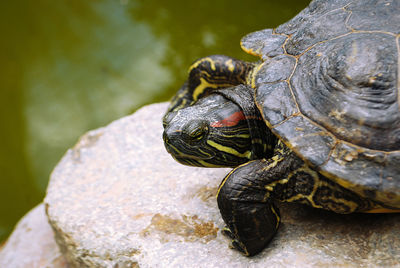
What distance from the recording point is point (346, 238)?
1911mm

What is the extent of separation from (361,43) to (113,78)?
3.79m

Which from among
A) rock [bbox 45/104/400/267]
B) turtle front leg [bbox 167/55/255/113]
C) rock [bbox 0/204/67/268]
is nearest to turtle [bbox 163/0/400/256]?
rock [bbox 45/104/400/267]

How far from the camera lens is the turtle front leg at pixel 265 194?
1.83 m

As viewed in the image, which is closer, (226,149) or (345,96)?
(345,96)

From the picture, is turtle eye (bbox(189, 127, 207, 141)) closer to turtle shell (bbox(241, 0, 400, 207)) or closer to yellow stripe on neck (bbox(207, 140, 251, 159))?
yellow stripe on neck (bbox(207, 140, 251, 159))

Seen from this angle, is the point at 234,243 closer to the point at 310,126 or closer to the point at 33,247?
the point at 310,126

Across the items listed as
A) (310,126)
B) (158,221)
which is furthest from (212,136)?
(158,221)

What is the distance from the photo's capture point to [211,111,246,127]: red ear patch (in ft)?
6.65

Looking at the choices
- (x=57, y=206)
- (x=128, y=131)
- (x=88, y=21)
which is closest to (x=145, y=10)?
(x=88, y=21)

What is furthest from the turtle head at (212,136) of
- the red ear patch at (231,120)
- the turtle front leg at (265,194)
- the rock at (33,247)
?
the rock at (33,247)

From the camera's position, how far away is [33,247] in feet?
10.4

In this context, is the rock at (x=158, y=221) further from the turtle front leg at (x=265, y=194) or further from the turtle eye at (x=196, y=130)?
the turtle eye at (x=196, y=130)

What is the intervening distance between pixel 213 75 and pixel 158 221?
113 centimetres

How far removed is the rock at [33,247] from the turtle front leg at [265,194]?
5.23 ft
